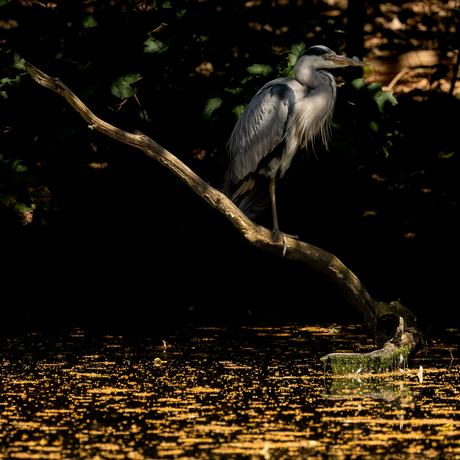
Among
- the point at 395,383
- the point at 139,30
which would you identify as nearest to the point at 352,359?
the point at 395,383

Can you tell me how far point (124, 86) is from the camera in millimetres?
6535

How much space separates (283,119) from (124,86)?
3.81ft

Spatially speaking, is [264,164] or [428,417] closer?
[428,417]

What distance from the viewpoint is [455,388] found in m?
4.82

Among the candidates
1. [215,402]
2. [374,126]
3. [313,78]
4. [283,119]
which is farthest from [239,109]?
[215,402]

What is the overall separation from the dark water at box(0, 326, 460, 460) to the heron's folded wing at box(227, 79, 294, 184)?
1254 mm

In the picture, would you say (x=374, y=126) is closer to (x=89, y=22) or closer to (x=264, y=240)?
(x=264, y=240)

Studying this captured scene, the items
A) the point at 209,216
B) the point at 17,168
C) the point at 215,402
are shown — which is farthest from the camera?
the point at 209,216

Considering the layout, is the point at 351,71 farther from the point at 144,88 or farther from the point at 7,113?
the point at 7,113

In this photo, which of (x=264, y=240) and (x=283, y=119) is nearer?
(x=264, y=240)

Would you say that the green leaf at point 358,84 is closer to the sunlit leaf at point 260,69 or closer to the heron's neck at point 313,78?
the heron's neck at point 313,78

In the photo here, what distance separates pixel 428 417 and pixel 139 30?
4.22 metres

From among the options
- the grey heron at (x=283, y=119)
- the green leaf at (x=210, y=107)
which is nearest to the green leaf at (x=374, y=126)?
the grey heron at (x=283, y=119)

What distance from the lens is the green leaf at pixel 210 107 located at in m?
6.55
